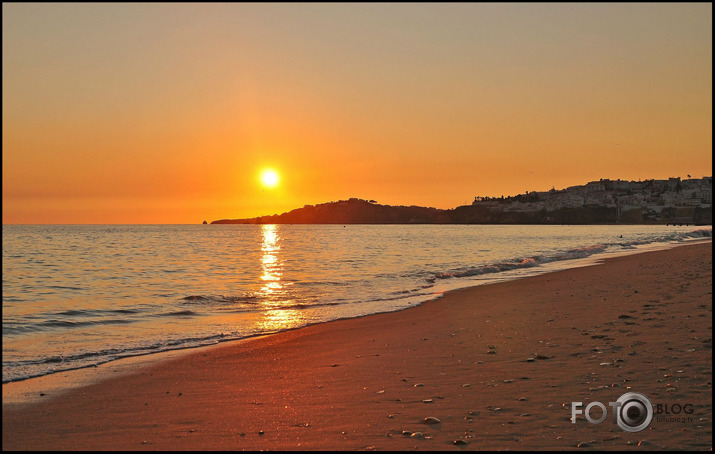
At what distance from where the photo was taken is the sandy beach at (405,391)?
226 inches

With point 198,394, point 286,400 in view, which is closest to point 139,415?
point 198,394

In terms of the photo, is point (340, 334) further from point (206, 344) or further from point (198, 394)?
point (198, 394)

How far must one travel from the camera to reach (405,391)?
7418 millimetres

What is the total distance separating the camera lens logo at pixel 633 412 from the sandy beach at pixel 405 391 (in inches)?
3.9

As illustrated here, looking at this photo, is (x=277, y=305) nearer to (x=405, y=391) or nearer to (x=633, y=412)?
(x=405, y=391)

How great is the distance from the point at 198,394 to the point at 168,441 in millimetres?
1970

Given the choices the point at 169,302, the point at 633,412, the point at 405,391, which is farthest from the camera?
the point at 169,302

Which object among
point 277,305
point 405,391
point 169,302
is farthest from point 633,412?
point 169,302

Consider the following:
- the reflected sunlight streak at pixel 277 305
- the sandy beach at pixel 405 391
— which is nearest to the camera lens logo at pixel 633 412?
the sandy beach at pixel 405 391

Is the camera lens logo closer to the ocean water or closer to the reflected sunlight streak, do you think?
the ocean water

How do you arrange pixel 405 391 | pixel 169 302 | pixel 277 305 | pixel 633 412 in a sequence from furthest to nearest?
pixel 169 302 → pixel 277 305 → pixel 405 391 → pixel 633 412

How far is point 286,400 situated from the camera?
7270mm

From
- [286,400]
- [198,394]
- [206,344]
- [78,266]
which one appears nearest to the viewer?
[286,400]

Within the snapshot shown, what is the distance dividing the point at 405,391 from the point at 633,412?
2714mm
